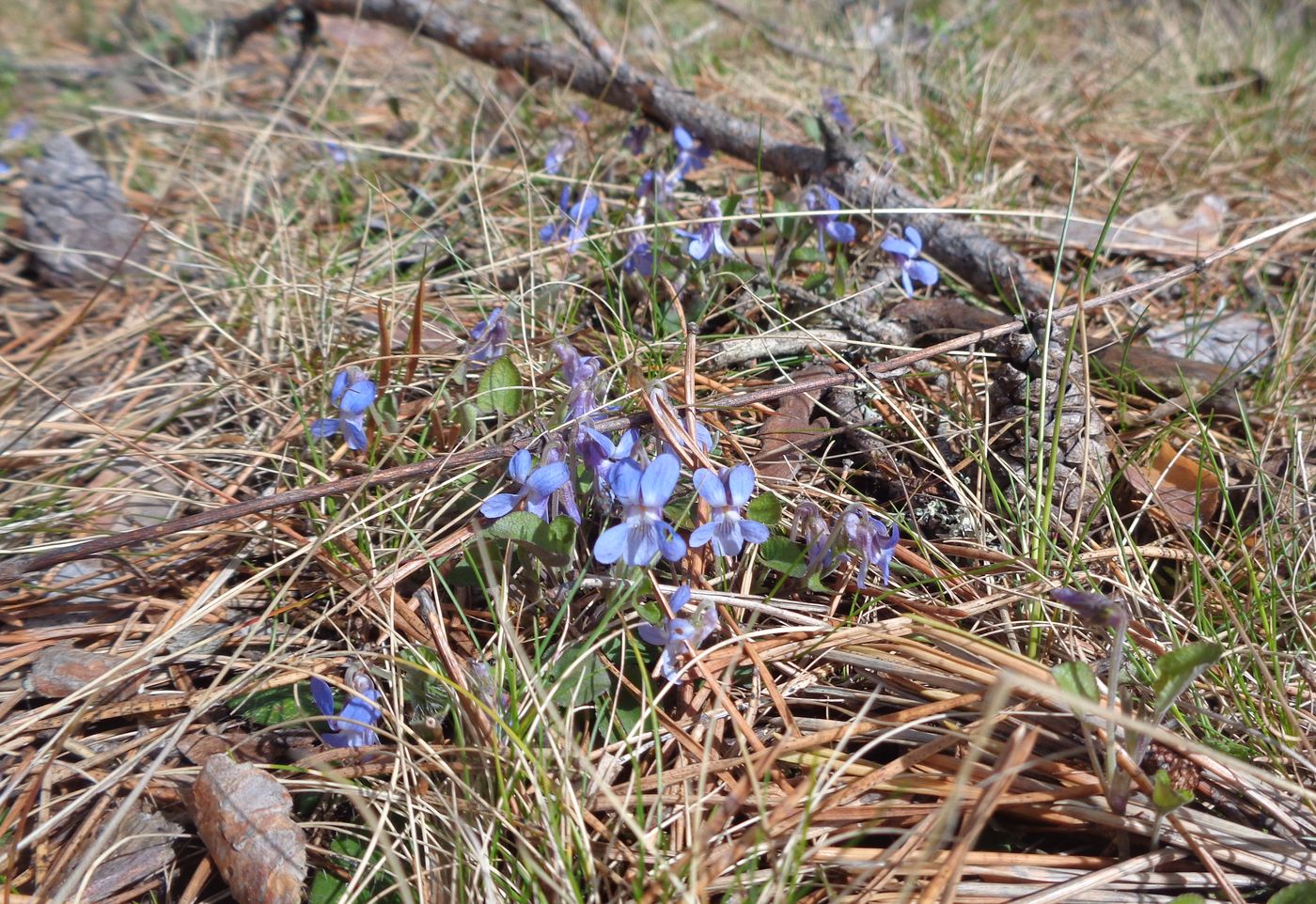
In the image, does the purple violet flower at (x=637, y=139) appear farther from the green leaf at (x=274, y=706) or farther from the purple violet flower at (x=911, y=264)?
the green leaf at (x=274, y=706)

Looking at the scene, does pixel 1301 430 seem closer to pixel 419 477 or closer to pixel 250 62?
pixel 419 477

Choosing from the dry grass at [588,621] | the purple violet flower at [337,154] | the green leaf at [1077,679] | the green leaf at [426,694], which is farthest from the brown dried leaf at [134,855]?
the purple violet flower at [337,154]

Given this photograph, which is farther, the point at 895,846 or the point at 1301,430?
the point at 1301,430

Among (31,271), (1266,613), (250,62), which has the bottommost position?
(31,271)

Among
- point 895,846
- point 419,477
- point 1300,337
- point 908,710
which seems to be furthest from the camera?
point 1300,337

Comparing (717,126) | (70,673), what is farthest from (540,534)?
(717,126)

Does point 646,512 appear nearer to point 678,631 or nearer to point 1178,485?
point 678,631

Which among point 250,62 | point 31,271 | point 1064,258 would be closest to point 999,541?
point 1064,258
